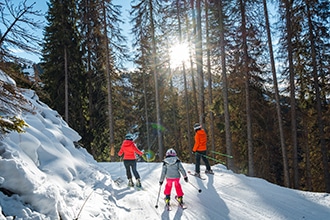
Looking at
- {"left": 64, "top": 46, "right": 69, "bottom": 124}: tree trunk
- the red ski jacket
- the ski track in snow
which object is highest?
{"left": 64, "top": 46, "right": 69, "bottom": 124}: tree trunk

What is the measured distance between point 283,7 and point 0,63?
15578 mm

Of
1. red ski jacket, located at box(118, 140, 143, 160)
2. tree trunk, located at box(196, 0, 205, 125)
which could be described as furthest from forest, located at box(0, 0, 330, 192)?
red ski jacket, located at box(118, 140, 143, 160)

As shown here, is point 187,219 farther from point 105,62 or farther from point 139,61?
point 139,61

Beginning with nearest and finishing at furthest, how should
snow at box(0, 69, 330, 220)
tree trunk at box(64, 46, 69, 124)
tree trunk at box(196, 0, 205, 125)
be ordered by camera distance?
snow at box(0, 69, 330, 220)
tree trunk at box(196, 0, 205, 125)
tree trunk at box(64, 46, 69, 124)

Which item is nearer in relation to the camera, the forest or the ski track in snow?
the ski track in snow

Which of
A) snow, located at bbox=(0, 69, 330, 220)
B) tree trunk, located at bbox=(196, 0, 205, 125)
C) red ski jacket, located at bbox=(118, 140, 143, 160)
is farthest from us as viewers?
tree trunk, located at bbox=(196, 0, 205, 125)

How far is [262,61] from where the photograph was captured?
17.3m

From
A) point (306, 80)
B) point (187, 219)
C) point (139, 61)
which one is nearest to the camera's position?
point (187, 219)

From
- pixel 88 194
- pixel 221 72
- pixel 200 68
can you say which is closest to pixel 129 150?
pixel 88 194

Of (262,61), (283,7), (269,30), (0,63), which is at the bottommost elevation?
(0,63)

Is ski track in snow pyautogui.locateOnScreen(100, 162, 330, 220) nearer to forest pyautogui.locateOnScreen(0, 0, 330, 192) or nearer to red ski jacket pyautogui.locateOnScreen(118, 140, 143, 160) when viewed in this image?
red ski jacket pyautogui.locateOnScreen(118, 140, 143, 160)

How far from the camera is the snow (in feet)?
13.2

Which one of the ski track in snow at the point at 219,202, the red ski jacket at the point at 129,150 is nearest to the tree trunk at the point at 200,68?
the ski track in snow at the point at 219,202

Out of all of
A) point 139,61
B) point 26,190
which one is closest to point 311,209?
point 26,190
